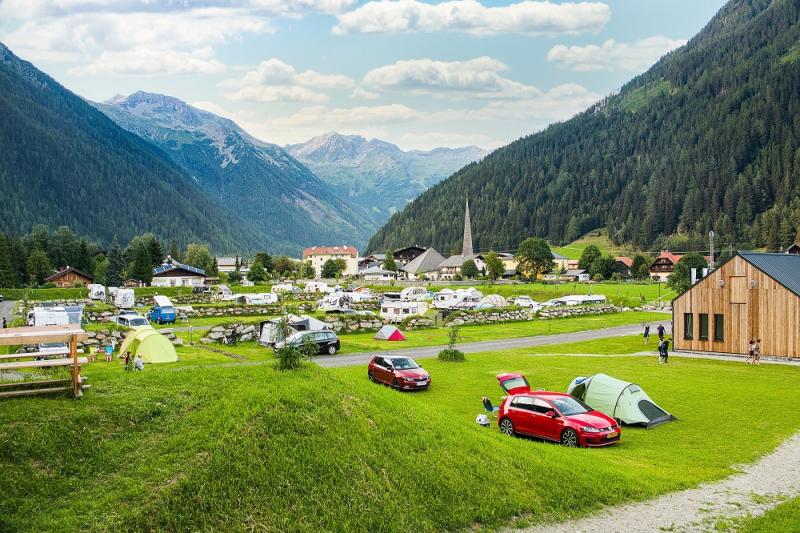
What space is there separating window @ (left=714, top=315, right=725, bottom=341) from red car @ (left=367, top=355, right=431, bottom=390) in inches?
831

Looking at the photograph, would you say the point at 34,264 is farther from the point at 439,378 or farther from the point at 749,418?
the point at 749,418

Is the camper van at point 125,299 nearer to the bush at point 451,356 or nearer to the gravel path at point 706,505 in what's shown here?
the bush at point 451,356

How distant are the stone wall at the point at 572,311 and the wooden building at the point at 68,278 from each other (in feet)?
280

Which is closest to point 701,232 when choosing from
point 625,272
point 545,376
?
point 625,272

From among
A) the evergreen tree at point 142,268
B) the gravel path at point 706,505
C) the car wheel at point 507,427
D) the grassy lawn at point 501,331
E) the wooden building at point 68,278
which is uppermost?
the evergreen tree at point 142,268

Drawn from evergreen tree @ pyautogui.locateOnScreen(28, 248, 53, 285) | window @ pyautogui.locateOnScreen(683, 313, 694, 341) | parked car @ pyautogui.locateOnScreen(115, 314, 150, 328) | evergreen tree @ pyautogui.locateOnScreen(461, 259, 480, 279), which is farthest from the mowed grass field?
evergreen tree @ pyautogui.locateOnScreen(461, 259, 480, 279)

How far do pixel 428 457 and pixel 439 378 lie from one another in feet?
55.0

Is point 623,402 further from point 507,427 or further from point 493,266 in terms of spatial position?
point 493,266

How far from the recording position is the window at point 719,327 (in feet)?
124

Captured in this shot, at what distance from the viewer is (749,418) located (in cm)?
2191

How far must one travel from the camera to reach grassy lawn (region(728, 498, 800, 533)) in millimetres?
12297

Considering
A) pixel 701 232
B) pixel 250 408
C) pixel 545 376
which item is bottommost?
pixel 545 376

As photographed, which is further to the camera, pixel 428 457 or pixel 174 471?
pixel 428 457

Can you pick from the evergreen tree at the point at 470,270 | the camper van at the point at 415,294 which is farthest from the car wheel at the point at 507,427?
the evergreen tree at the point at 470,270
